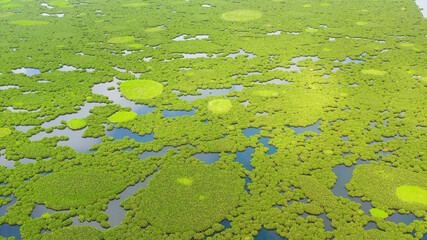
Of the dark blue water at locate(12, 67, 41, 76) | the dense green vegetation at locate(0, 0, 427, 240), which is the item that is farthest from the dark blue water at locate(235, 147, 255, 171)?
the dark blue water at locate(12, 67, 41, 76)

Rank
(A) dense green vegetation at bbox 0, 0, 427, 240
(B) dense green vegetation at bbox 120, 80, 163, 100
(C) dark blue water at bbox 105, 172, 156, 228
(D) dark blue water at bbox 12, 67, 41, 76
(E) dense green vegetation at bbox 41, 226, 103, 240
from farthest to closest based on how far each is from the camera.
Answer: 1. (D) dark blue water at bbox 12, 67, 41, 76
2. (B) dense green vegetation at bbox 120, 80, 163, 100
3. (A) dense green vegetation at bbox 0, 0, 427, 240
4. (C) dark blue water at bbox 105, 172, 156, 228
5. (E) dense green vegetation at bbox 41, 226, 103, 240

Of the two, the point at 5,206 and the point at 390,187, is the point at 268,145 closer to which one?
the point at 390,187

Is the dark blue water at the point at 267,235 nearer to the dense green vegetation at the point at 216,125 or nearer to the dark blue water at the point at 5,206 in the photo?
the dense green vegetation at the point at 216,125

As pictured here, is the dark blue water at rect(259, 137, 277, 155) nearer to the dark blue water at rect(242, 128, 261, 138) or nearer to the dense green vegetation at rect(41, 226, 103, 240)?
the dark blue water at rect(242, 128, 261, 138)

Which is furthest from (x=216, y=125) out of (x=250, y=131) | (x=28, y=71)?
(x=28, y=71)

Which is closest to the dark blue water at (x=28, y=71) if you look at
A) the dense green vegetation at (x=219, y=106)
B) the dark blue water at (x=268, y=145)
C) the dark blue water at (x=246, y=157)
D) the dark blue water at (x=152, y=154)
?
the dark blue water at (x=152, y=154)

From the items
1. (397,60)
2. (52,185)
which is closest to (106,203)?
(52,185)

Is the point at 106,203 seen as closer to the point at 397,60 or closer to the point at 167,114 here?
the point at 167,114
